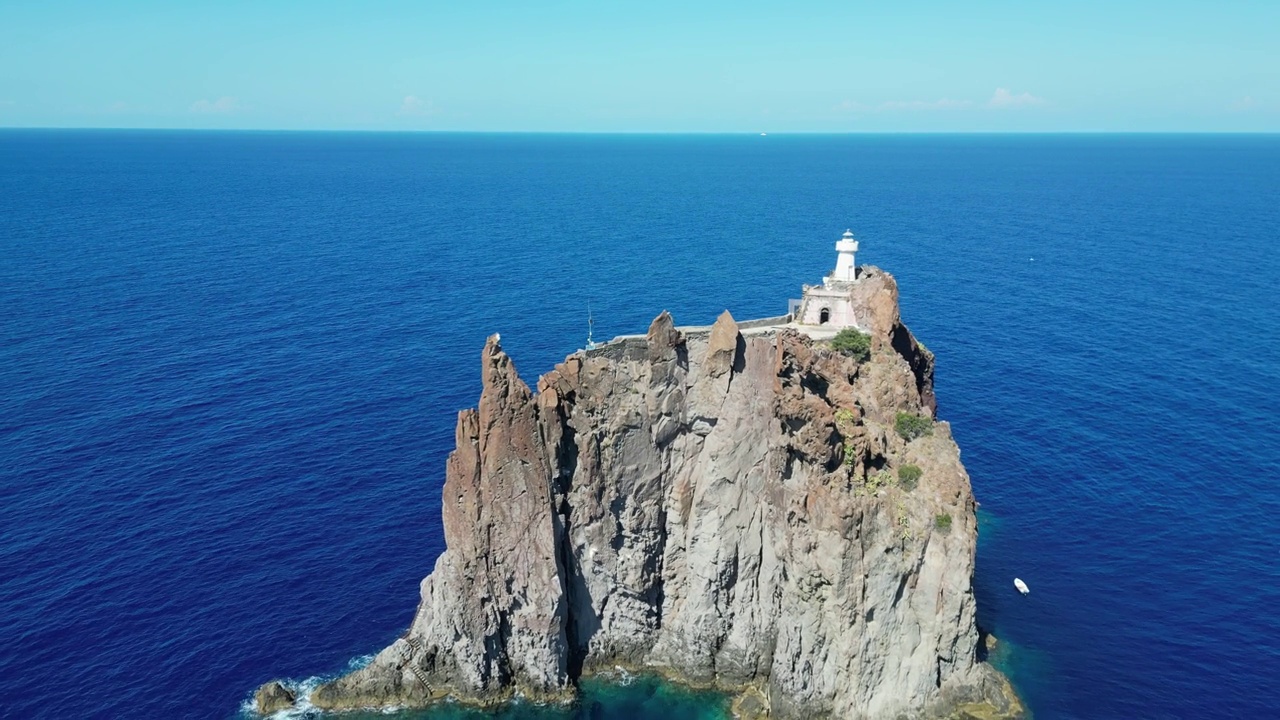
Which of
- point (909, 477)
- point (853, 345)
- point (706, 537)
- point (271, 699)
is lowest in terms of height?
point (271, 699)

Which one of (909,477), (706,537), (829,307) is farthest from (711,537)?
(829,307)

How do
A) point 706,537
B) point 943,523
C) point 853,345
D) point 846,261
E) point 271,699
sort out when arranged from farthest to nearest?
point 846,261 → point 853,345 → point 706,537 → point 271,699 → point 943,523

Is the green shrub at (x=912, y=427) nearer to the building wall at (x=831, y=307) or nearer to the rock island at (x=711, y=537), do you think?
the rock island at (x=711, y=537)

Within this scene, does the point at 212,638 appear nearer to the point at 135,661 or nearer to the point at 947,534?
the point at 135,661

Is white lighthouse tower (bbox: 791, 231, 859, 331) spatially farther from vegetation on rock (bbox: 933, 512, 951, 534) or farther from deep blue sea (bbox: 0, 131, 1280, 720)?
deep blue sea (bbox: 0, 131, 1280, 720)

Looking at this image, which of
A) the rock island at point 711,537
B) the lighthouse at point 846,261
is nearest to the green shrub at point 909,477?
the rock island at point 711,537

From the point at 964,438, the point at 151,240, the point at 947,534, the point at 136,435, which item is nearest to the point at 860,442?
the point at 947,534

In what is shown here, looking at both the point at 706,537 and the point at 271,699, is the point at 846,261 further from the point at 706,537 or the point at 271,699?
the point at 271,699
